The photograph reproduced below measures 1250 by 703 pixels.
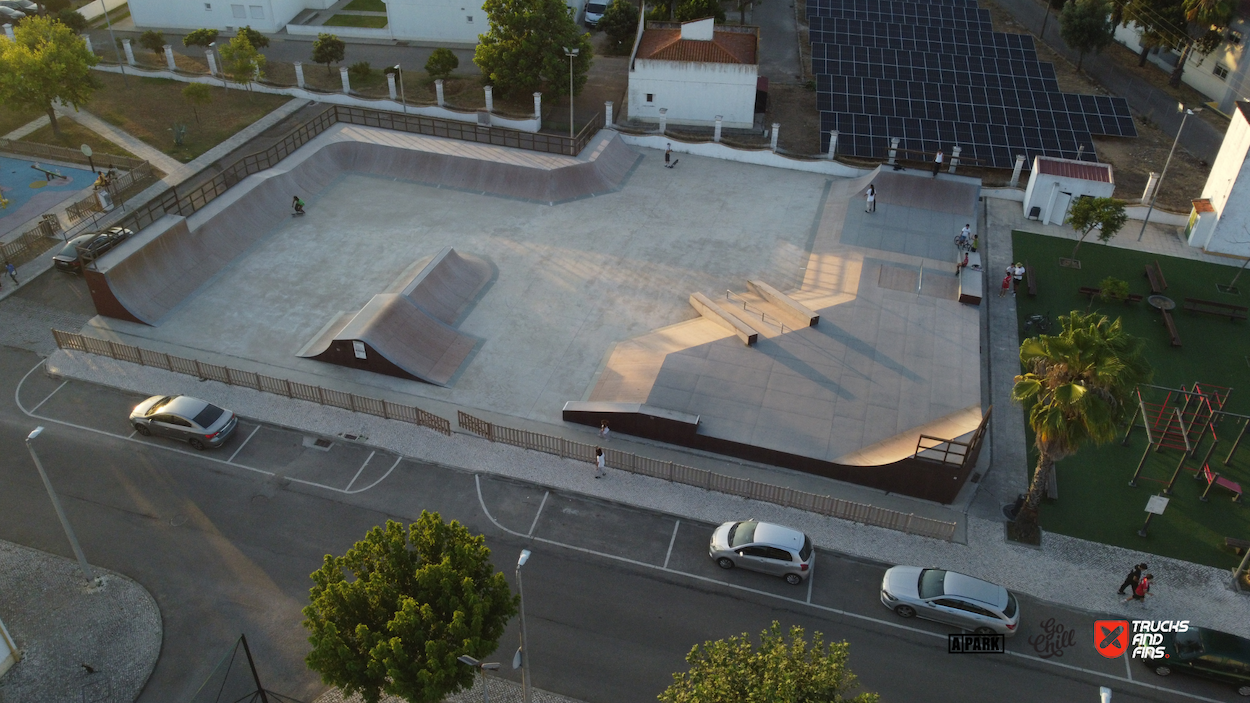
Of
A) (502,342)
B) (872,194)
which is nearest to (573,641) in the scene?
(502,342)

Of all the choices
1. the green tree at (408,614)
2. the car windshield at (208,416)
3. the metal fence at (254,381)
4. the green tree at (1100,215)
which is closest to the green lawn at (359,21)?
the metal fence at (254,381)

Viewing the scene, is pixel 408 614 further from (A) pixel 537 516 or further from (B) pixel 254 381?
(B) pixel 254 381

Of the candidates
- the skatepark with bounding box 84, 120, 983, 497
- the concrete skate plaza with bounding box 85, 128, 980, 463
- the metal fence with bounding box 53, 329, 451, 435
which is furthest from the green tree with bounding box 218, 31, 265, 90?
the metal fence with bounding box 53, 329, 451, 435

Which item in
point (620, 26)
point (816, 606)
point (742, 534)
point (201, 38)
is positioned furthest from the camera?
point (620, 26)

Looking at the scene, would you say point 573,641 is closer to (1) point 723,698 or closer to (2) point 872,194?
(1) point 723,698

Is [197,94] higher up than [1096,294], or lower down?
higher up

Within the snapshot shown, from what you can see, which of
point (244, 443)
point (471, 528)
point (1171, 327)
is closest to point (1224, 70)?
point (1171, 327)
